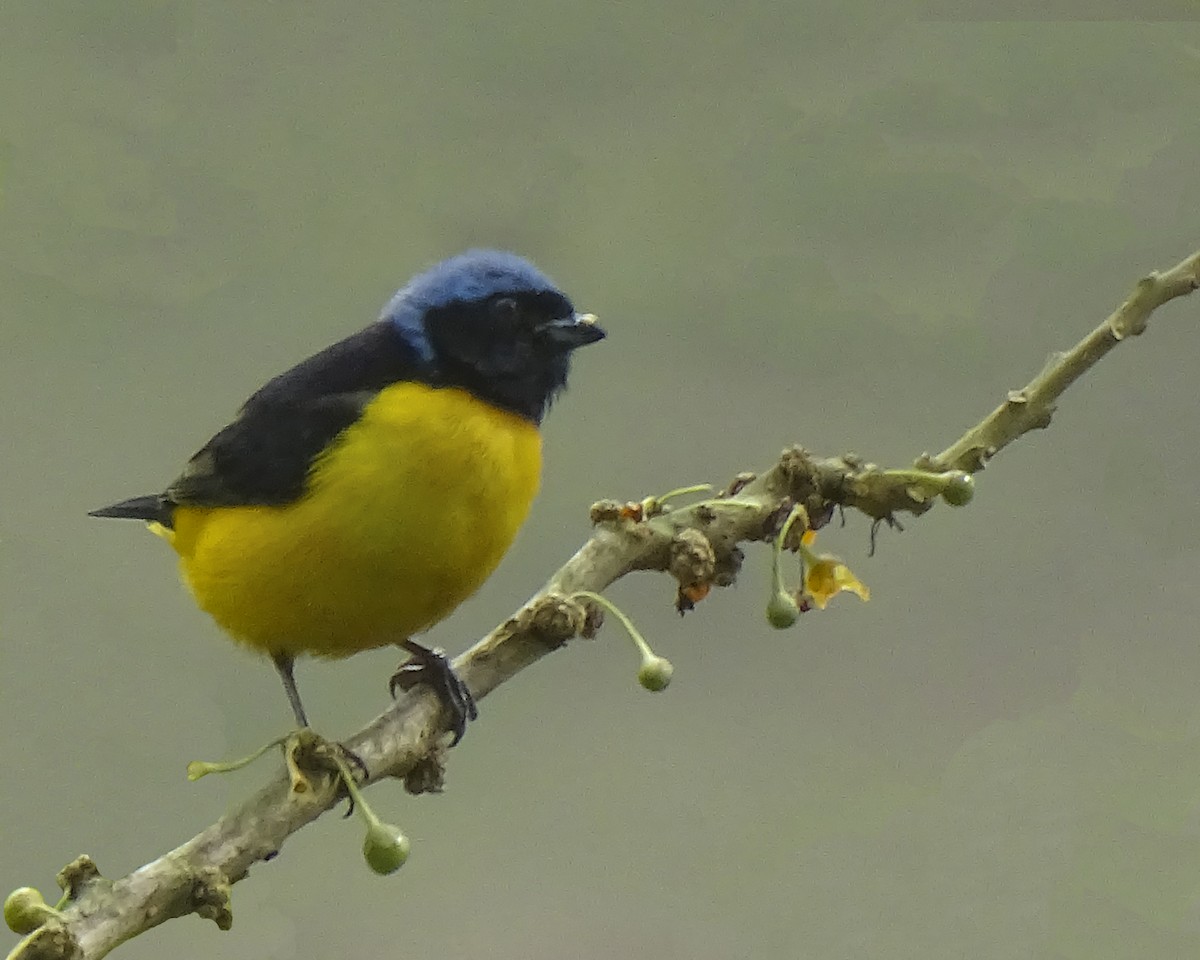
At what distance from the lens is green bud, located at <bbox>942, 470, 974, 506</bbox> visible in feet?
2.77

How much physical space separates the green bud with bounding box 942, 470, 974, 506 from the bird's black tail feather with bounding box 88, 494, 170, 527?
2.46 ft

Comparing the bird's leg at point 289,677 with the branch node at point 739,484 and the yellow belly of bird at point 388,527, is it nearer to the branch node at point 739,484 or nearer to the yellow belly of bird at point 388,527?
the yellow belly of bird at point 388,527

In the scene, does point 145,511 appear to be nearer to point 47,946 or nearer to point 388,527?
point 388,527

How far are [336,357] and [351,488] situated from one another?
0.15 metres

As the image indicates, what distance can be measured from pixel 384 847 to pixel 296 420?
18.8 inches

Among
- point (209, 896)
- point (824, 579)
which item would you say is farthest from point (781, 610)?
point (209, 896)

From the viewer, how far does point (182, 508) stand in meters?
1.25

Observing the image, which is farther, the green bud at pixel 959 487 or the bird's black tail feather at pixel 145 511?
the bird's black tail feather at pixel 145 511

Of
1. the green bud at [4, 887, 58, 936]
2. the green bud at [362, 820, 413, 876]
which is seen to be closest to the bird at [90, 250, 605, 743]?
the green bud at [362, 820, 413, 876]

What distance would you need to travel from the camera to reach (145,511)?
4.25ft

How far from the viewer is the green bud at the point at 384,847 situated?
0.76 metres

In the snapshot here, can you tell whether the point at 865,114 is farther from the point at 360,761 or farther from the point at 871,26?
the point at 360,761

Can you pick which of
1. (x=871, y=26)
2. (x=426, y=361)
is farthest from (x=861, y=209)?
(x=426, y=361)

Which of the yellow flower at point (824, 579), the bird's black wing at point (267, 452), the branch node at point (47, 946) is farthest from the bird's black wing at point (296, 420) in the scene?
the branch node at point (47, 946)
